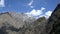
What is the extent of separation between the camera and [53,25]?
50.8m

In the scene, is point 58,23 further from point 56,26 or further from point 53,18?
point 53,18

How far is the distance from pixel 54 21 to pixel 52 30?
2835mm

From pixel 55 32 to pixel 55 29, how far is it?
1.17 meters

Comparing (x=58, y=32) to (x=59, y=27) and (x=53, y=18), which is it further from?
(x=53, y=18)

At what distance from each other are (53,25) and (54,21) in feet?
5.06

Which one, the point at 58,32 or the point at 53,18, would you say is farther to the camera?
the point at 53,18

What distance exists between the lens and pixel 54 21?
5172 cm

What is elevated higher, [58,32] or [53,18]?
[53,18]

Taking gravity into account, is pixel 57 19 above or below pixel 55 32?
above

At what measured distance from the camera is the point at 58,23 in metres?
49.5

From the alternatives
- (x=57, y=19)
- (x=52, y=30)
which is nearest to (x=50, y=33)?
(x=52, y=30)

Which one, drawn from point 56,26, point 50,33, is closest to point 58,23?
point 56,26

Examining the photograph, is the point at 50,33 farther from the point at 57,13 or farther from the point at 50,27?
the point at 57,13

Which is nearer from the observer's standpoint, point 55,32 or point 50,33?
point 55,32
